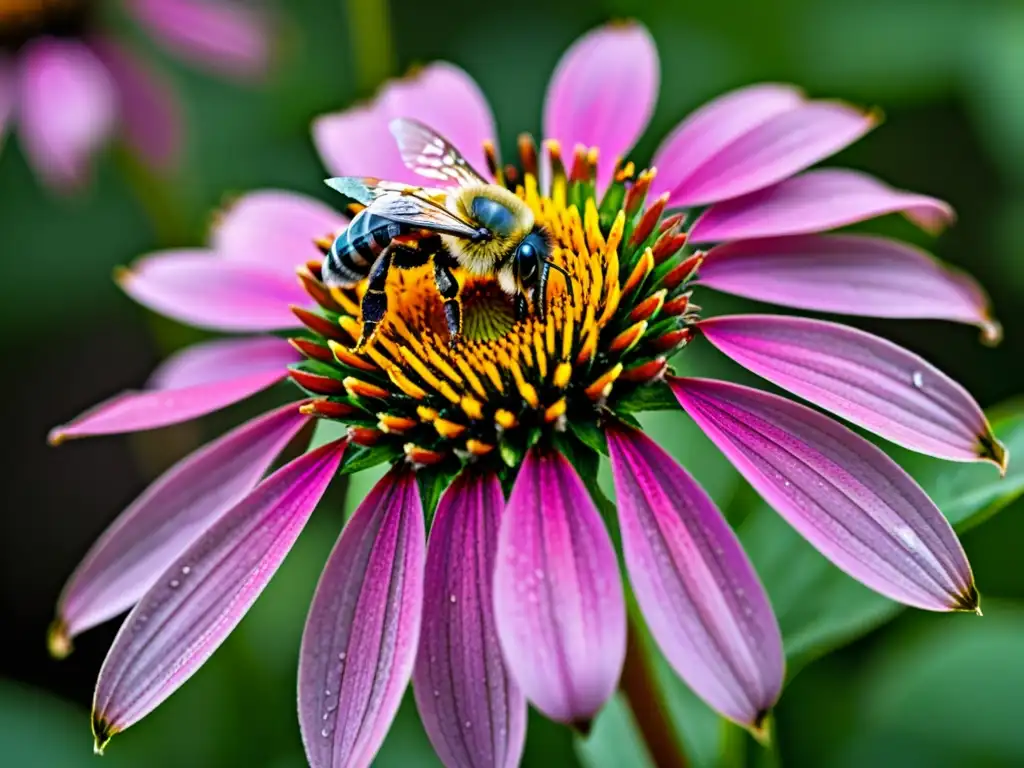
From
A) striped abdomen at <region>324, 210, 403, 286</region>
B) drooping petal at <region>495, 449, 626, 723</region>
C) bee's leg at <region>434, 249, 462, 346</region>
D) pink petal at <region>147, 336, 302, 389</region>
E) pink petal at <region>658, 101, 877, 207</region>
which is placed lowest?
drooping petal at <region>495, 449, 626, 723</region>

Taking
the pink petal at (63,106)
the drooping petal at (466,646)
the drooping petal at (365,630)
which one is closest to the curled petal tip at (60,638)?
the drooping petal at (365,630)

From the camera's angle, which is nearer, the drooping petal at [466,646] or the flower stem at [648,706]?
the drooping petal at [466,646]

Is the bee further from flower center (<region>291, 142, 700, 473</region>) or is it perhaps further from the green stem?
the green stem

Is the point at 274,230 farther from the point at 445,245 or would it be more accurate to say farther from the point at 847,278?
the point at 847,278

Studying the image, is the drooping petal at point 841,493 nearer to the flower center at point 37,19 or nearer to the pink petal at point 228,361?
the pink petal at point 228,361

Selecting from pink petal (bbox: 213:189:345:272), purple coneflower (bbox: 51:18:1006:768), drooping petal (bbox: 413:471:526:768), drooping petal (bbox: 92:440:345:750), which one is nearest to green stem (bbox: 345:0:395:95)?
pink petal (bbox: 213:189:345:272)
